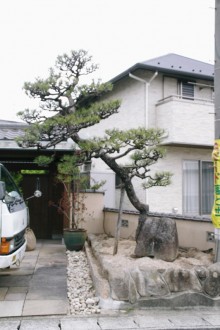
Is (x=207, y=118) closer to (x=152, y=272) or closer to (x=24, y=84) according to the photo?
(x=24, y=84)

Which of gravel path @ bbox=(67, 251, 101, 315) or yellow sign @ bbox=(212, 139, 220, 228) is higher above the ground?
yellow sign @ bbox=(212, 139, 220, 228)

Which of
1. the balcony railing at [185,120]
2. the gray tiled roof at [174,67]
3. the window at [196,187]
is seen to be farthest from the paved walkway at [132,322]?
the gray tiled roof at [174,67]

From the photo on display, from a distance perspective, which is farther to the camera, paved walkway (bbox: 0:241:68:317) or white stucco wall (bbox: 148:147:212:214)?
white stucco wall (bbox: 148:147:212:214)

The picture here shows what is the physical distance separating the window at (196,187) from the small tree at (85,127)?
19.3 feet

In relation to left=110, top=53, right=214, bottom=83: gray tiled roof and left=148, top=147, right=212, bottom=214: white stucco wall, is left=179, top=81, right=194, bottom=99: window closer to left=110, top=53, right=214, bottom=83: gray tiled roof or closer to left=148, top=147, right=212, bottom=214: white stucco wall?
left=110, top=53, right=214, bottom=83: gray tiled roof

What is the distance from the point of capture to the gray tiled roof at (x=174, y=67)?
41.1 ft

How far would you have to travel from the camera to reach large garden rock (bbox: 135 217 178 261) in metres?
6.44

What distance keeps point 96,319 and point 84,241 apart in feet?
14.6

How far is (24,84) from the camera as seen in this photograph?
7160 mm

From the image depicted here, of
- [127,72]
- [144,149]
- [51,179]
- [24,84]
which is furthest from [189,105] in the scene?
[24,84]

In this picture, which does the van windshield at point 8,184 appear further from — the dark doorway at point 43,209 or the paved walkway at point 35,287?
the dark doorway at point 43,209

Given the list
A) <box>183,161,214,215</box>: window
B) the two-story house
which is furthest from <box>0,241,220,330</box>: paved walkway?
<box>183,161,214,215</box>: window

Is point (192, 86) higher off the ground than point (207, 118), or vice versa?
point (192, 86)

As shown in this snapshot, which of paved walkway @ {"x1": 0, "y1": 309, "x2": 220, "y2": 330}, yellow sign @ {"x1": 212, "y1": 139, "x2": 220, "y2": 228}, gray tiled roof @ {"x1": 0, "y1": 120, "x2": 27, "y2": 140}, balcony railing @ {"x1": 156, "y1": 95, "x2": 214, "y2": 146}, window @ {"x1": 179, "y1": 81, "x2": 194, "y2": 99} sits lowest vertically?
paved walkway @ {"x1": 0, "y1": 309, "x2": 220, "y2": 330}
